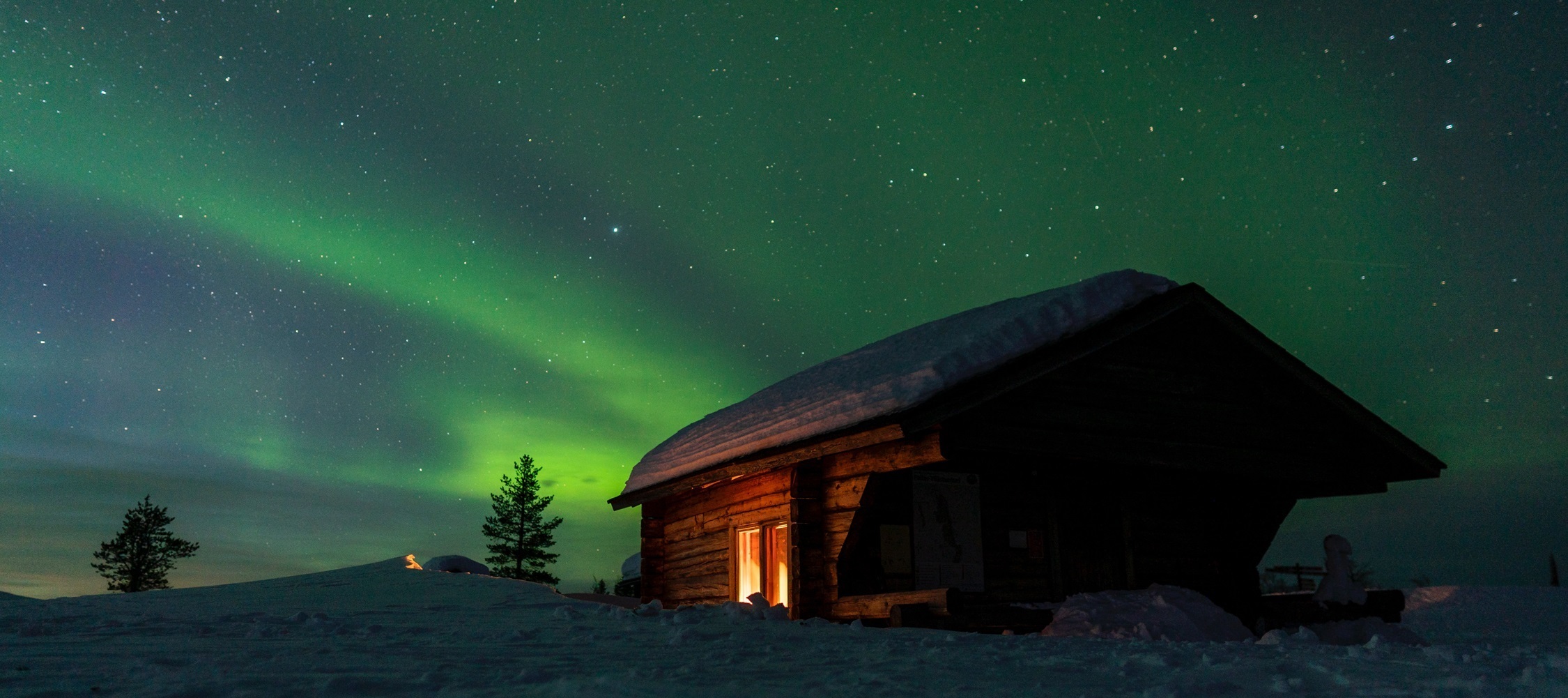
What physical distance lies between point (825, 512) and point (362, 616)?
6168mm

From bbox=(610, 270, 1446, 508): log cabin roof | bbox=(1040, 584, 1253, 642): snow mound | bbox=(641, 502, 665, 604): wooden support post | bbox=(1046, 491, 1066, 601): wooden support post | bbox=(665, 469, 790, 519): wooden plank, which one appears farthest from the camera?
bbox=(641, 502, 665, 604): wooden support post

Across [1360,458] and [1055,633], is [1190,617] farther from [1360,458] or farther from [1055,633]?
[1360,458]

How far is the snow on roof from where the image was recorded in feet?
35.1

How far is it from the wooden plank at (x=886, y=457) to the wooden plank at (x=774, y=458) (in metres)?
0.27

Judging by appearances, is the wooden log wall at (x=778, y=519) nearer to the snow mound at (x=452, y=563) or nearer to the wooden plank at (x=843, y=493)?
the wooden plank at (x=843, y=493)

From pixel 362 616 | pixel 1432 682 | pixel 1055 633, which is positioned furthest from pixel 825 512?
pixel 1432 682

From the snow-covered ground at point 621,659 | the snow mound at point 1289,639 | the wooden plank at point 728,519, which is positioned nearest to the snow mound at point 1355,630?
the snow mound at point 1289,639

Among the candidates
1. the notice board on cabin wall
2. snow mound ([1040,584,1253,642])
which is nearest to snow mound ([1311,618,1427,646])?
snow mound ([1040,584,1253,642])

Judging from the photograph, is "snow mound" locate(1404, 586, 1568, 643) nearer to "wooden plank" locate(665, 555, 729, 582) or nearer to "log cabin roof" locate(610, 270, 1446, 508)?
"log cabin roof" locate(610, 270, 1446, 508)

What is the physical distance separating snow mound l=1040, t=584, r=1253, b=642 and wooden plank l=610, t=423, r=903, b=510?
104 inches

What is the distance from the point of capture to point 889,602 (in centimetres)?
963

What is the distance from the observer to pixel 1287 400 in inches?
549

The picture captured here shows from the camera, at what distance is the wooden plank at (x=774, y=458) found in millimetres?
10523

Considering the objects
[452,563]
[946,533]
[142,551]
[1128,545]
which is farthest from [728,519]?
[142,551]
